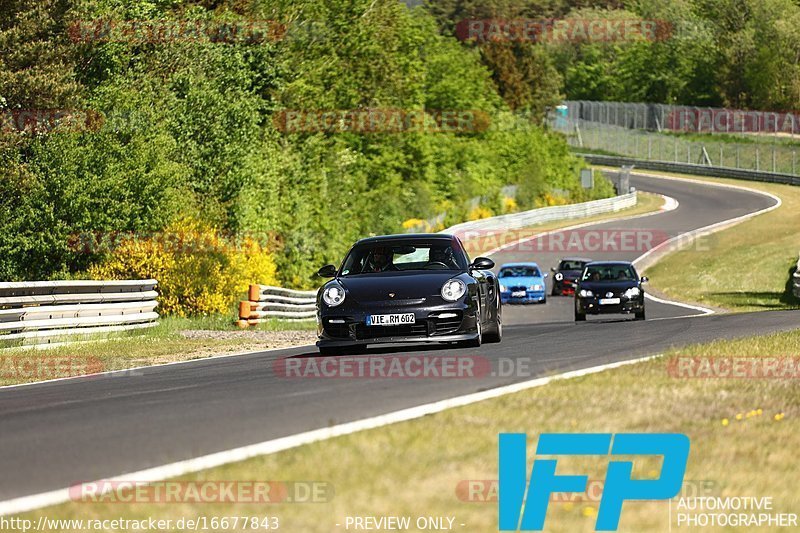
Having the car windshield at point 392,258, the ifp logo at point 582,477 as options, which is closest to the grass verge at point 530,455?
the ifp logo at point 582,477

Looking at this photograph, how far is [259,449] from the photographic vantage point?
746cm

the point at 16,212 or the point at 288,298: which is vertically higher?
the point at 16,212

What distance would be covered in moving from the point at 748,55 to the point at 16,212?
118 meters

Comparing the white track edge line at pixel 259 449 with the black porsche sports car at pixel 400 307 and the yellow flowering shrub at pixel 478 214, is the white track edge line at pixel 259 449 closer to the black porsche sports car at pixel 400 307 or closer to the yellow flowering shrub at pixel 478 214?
the black porsche sports car at pixel 400 307

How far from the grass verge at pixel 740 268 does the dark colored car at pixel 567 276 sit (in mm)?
3295

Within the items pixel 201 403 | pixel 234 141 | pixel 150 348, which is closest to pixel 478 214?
pixel 234 141

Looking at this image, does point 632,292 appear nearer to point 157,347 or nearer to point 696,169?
point 157,347

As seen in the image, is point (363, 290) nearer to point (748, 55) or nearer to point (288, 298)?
point (288, 298)

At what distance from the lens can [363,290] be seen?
15617mm

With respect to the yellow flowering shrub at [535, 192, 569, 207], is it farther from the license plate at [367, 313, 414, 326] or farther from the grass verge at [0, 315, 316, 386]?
the license plate at [367, 313, 414, 326]

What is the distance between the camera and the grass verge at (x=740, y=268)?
40.0 metres

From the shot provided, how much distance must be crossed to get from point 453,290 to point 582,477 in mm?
9240

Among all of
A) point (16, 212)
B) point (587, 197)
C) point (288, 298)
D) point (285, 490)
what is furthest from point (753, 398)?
point (587, 197)

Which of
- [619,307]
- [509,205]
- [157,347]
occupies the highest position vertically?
[157,347]
